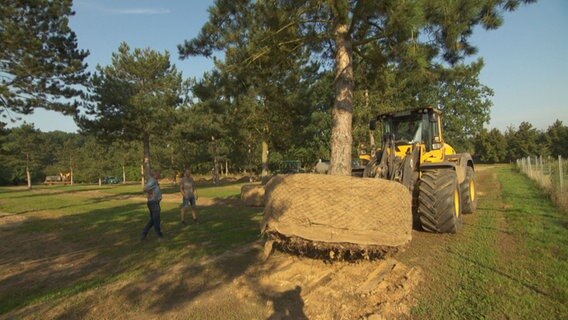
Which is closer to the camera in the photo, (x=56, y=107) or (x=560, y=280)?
(x=560, y=280)

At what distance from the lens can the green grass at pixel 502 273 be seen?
435 centimetres

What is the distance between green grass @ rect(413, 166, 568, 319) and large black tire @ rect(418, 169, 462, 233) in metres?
0.33

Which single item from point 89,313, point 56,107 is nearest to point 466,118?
point 56,107

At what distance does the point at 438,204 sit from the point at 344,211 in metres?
3.48

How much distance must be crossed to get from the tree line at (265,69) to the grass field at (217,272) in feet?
10.4

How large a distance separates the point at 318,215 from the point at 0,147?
44173 millimetres

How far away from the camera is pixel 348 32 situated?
29.0 ft

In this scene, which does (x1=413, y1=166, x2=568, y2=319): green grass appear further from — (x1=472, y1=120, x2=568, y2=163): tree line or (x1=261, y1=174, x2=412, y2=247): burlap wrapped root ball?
(x1=472, y1=120, x2=568, y2=163): tree line

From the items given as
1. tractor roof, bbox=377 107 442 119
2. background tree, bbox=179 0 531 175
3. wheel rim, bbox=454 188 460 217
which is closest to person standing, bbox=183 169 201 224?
background tree, bbox=179 0 531 175

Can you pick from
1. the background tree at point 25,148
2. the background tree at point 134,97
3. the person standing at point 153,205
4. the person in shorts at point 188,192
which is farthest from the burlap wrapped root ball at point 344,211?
the background tree at point 25,148

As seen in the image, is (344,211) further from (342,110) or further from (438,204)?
(342,110)

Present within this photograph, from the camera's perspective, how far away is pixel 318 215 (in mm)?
5371

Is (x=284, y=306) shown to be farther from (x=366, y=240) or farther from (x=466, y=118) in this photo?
(x=466, y=118)

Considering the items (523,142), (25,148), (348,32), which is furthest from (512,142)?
(25,148)
